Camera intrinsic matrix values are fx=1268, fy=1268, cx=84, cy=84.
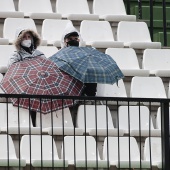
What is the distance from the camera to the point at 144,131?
12258 mm

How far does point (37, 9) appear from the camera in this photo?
14.8m

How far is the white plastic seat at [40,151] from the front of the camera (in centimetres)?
1121

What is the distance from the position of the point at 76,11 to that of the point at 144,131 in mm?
3146

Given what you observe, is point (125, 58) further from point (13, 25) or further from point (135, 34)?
point (13, 25)

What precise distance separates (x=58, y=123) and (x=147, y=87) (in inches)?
62.0

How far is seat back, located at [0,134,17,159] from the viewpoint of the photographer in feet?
36.9

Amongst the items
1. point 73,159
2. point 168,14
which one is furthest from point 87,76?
point 168,14

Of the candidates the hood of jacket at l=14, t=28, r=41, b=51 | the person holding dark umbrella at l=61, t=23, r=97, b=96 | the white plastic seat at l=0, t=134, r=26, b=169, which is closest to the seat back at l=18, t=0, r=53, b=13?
the person holding dark umbrella at l=61, t=23, r=97, b=96

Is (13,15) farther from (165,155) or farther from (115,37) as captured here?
(165,155)

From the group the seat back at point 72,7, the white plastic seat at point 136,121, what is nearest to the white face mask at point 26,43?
the white plastic seat at point 136,121

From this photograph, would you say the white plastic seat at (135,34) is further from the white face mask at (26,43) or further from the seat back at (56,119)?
the seat back at (56,119)

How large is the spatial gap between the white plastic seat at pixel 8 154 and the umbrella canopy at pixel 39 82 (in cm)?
85

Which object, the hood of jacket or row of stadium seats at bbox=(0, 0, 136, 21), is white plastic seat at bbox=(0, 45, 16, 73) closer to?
the hood of jacket

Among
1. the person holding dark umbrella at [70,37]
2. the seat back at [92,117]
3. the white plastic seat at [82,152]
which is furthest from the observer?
the person holding dark umbrella at [70,37]
